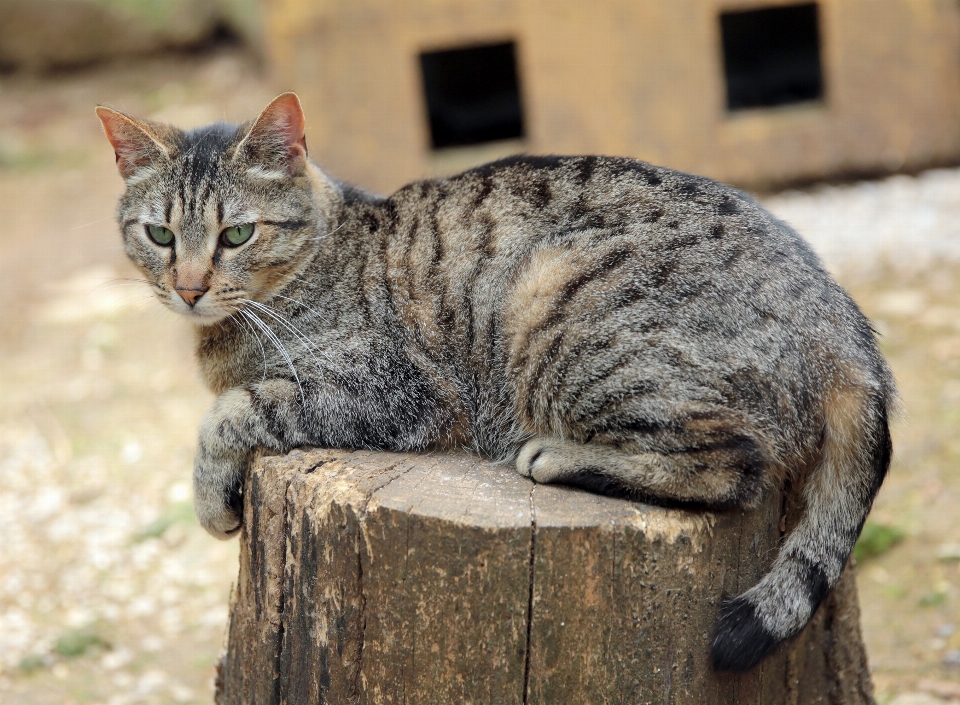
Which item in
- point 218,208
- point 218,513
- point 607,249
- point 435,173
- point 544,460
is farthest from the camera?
point 435,173

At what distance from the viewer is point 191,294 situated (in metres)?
2.99

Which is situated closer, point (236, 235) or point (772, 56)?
point (236, 235)

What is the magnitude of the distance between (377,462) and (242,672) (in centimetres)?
69

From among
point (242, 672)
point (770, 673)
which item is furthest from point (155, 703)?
point (770, 673)

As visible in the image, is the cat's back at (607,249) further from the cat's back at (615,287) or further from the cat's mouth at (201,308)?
the cat's mouth at (201,308)

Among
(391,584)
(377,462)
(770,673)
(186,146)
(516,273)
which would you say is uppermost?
(186,146)

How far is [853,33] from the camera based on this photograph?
7.29m

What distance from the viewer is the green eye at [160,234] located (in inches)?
122

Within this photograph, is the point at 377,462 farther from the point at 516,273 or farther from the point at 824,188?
the point at 824,188

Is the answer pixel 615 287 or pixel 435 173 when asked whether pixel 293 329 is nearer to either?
pixel 615 287

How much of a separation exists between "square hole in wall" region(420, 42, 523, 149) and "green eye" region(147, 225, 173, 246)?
5701 mm

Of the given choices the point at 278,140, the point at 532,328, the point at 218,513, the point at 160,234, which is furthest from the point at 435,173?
the point at 218,513

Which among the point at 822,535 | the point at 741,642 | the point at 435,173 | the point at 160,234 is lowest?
the point at 741,642

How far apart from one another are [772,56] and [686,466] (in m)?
7.25
